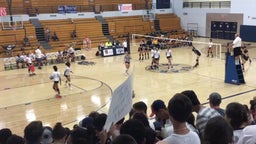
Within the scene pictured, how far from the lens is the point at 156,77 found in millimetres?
17562

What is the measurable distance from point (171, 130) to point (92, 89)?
1133 centimetres

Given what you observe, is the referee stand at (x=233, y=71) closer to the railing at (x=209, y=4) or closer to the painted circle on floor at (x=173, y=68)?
the painted circle on floor at (x=173, y=68)

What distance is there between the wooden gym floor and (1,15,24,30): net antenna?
928 centimetres

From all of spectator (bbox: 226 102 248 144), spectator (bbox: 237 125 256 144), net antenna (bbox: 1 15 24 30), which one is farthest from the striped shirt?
net antenna (bbox: 1 15 24 30)

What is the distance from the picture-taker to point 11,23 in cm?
2966

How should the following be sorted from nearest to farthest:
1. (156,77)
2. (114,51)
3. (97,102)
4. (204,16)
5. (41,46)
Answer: (97,102) < (156,77) < (114,51) < (41,46) < (204,16)

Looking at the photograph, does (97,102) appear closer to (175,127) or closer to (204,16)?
(175,127)

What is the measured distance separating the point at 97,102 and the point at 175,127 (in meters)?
9.69

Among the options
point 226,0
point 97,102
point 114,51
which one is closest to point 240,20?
point 226,0

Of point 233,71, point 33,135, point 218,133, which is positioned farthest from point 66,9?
point 218,133

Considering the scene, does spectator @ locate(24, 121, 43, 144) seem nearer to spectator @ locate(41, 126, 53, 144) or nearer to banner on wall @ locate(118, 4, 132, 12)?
spectator @ locate(41, 126, 53, 144)

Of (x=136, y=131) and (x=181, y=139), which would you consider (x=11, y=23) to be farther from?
(x=181, y=139)

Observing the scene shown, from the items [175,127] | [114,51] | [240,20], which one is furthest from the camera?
[240,20]

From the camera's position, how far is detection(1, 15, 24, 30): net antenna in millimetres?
28928
